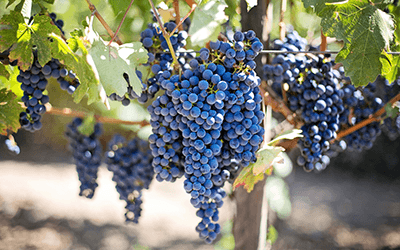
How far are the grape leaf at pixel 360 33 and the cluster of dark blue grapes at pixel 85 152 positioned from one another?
1321 millimetres

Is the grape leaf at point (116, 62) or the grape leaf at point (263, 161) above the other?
the grape leaf at point (116, 62)

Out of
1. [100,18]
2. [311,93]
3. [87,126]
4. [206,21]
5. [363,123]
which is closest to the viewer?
[206,21]

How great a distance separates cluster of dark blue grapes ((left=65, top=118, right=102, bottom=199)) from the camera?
1656 millimetres

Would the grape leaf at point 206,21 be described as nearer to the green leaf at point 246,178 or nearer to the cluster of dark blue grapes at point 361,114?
the green leaf at point 246,178

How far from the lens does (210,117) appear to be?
866 millimetres

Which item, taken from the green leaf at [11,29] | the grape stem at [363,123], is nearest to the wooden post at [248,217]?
the grape stem at [363,123]

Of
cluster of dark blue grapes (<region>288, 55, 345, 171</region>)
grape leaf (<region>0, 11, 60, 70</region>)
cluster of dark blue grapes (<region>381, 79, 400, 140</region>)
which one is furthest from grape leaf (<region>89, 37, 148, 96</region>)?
cluster of dark blue grapes (<region>381, 79, 400, 140</region>)

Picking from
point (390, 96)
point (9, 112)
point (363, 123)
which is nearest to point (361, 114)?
point (363, 123)

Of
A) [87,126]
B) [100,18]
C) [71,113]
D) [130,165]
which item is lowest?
[130,165]

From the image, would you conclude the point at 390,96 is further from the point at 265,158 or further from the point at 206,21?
the point at 206,21

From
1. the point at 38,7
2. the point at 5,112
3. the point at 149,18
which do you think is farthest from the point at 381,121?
Answer: the point at 5,112

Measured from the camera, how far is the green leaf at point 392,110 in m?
1.30

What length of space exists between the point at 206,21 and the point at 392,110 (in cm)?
98

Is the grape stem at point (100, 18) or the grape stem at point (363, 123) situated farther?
the grape stem at point (363, 123)
